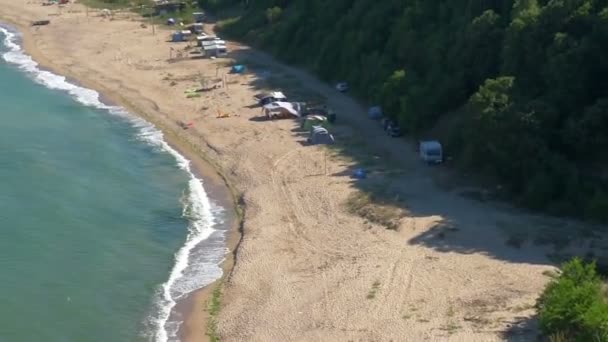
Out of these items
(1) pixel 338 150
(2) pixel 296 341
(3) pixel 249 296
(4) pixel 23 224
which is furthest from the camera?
(1) pixel 338 150

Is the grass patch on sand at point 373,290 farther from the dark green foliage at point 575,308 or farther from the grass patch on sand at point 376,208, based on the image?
the dark green foliage at point 575,308

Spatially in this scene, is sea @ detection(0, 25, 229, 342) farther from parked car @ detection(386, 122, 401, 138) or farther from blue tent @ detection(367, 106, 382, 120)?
blue tent @ detection(367, 106, 382, 120)

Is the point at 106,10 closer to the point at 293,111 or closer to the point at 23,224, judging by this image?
the point at 293,111

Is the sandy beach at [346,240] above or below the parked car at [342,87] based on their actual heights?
below

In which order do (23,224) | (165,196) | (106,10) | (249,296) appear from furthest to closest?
(106,10)
(165,196)
(23,224)
(249,296)

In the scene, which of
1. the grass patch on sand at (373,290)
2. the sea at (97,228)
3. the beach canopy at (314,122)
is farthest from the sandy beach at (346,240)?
the sea at (97,228)

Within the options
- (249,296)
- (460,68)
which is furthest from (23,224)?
(460,68)

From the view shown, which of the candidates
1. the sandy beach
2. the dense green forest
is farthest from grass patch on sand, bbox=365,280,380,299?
the dense green forest
